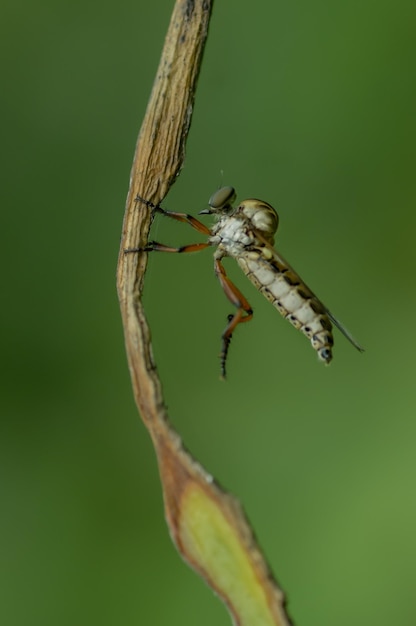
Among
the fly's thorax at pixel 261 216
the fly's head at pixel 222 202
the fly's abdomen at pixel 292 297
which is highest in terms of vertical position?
the fly's head at pixel 222 202

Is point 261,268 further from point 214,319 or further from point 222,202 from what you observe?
point 214,319

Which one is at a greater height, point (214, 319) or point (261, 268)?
point (214, 319)

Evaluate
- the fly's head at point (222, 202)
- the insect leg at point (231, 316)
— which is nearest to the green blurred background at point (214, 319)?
the fly's head at point (222, 202)

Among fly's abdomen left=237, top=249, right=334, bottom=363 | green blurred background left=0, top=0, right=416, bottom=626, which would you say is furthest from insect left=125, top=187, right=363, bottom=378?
green blurred background left=0, top=0, right=416, bottom=626

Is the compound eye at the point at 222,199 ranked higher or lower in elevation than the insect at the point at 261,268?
higher

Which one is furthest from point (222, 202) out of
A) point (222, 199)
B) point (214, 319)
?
point (214, 319)

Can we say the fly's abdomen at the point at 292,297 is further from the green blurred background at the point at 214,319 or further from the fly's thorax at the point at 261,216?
the green blurred background at the point at 214,319

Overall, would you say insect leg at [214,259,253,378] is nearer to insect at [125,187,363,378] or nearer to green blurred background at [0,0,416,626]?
insect at [125,187,363,378]
